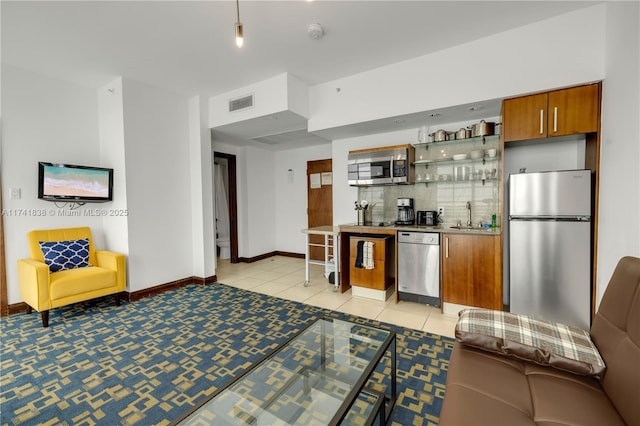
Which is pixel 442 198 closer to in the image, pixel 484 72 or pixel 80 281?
pixel 484 72

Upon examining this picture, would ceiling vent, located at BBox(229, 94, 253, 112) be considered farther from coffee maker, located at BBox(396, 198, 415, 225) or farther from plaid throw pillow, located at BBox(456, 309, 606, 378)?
plaid throw pillow, located at BBox(456, 309, 606, 378)

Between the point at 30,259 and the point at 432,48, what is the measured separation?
494cm

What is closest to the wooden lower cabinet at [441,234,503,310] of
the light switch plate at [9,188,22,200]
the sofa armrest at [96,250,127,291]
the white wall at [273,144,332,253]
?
the white wall at [273,144,332,253]

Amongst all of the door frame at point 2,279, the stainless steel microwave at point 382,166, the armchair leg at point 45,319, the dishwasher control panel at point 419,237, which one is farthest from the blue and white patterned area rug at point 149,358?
the stainless steel microwave at point 382,166

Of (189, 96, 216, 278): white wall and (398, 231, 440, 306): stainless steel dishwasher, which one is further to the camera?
(189, 96, 216, 278): white wall

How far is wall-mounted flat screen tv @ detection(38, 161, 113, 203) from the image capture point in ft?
10.7

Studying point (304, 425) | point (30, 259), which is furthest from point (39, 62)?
point (304, 425)

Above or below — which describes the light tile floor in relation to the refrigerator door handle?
below

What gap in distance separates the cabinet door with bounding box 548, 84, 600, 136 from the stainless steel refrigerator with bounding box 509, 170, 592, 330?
0.38m

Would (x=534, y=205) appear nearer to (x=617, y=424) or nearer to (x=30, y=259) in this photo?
(x=617, y=424)

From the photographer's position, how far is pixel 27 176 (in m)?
3.23

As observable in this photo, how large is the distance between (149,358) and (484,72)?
397 centimetres

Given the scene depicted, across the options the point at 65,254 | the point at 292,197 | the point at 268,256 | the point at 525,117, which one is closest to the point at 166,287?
the point at 65,254

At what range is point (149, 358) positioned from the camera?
7.32ft
